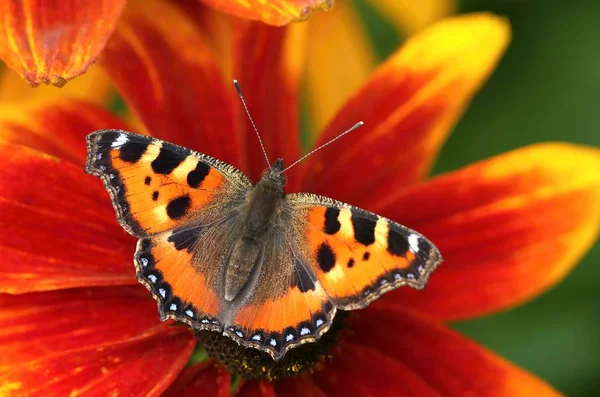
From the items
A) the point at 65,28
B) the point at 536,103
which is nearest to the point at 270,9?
the point at 65,28

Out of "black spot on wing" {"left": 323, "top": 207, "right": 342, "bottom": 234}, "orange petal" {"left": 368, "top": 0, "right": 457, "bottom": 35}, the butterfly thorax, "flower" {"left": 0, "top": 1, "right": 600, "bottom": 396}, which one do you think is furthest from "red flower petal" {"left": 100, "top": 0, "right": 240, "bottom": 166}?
"orange petal" {"left": 368, "top": 0, "right": 457, "bottom": 35}

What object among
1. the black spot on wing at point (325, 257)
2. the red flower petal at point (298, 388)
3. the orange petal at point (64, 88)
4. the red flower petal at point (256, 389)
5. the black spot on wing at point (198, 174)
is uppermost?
the black spot on wing at point (198, 174)

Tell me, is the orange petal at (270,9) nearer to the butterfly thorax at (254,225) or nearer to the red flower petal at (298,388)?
the butterfly thorax at (254,225)

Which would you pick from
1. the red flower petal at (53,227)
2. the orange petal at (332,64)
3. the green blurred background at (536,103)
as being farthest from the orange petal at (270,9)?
the green blurred background at (536,103)

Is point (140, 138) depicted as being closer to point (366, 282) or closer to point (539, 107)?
point (366, 282)

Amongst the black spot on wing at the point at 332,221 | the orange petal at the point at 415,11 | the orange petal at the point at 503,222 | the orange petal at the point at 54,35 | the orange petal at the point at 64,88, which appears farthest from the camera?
the orange petal at the point at 415,11

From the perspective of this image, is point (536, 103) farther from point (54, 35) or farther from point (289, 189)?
point (54, 35)
